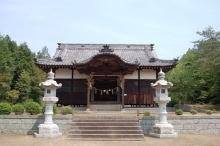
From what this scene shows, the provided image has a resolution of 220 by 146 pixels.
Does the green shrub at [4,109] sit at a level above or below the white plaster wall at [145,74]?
below

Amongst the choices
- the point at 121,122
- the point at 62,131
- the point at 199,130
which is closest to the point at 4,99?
the point at 62,131

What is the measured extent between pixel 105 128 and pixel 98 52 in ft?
40.5

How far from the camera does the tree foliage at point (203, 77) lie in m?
25.7

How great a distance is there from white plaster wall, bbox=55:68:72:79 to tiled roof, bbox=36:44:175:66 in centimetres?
80

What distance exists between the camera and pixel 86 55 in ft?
80.6

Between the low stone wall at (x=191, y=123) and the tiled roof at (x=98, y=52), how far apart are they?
703 cm

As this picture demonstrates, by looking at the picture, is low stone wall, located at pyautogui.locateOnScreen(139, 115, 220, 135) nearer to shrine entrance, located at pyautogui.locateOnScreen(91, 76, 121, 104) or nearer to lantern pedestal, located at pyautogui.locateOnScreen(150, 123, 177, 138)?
lantern pedestal, located at pyautogui.locateOnScreen(150, 123, 177, 138)

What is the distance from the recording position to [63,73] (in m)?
21.2

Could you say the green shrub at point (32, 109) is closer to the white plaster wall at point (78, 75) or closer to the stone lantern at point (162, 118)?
the white plaster wall at point (78, 75)

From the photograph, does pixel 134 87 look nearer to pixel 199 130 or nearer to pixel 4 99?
pixel 199 130

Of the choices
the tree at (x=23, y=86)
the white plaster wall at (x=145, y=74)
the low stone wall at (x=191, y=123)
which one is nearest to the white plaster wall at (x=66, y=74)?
the white plaster wall at (x=145, y=74)

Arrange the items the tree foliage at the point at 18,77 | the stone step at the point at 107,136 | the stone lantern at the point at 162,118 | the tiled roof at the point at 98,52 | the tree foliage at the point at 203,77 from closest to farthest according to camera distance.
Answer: the stone step at the point at 107,136
the stone lantern at the point at 162,118
the tiled roof at the point at 98,52
the tree foliage at the point at 203,77
the tree foliage at the point at 18,77

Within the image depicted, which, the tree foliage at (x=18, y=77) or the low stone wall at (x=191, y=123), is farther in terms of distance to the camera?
the tree foliage at (x=18, y=77)

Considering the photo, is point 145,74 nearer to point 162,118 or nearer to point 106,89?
point 106,89
